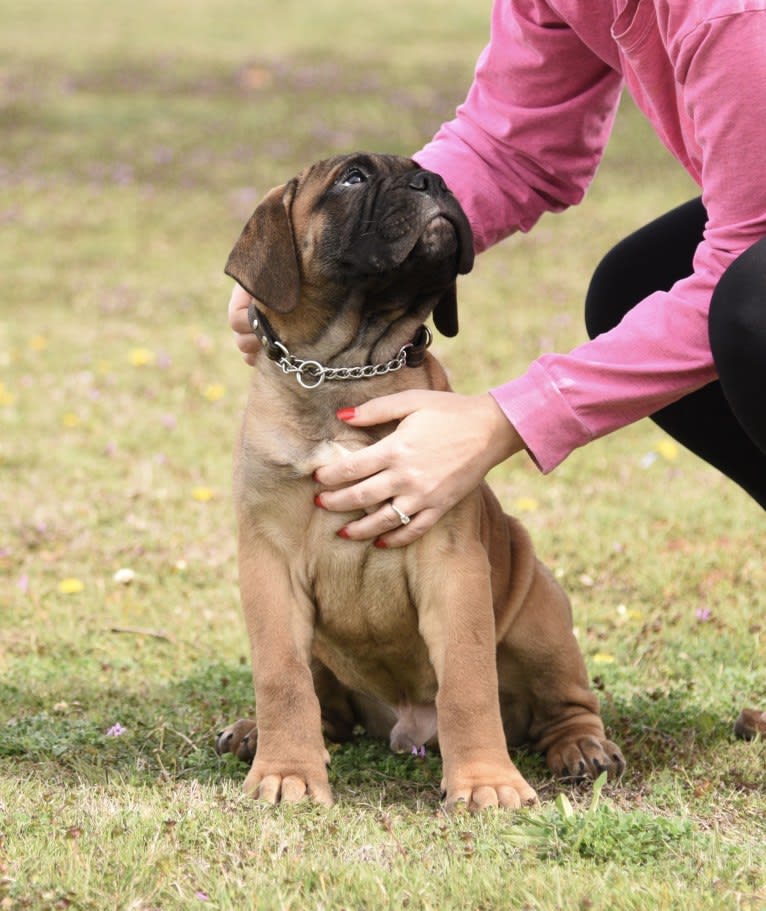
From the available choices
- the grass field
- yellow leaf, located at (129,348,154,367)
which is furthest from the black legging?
yellow leaf, located at (129,348,154,367)

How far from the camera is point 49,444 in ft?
23.3

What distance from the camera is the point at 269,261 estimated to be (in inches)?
142

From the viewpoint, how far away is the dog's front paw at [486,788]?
328 cm

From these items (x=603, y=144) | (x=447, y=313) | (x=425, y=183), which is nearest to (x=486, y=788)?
(x=447, y=313)

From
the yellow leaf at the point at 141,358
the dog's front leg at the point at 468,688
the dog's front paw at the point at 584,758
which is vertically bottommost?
the yellow leaf at the point at 141,358

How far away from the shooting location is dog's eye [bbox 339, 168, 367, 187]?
377 centimetres

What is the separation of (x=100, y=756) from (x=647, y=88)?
7.53 feet

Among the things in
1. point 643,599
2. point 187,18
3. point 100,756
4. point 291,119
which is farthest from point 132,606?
point 187,18

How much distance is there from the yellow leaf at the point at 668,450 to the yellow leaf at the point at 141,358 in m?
3.27

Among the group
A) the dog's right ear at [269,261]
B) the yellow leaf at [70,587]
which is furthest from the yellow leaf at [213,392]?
the dog's right ear at [269,261]

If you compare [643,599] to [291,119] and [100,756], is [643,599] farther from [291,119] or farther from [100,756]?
[291,119]

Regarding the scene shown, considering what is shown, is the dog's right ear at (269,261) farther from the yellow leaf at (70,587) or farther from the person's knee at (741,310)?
the yellow leaf at (70,587)

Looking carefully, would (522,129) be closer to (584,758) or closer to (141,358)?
(584,758)

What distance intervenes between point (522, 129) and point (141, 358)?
4923 mm
